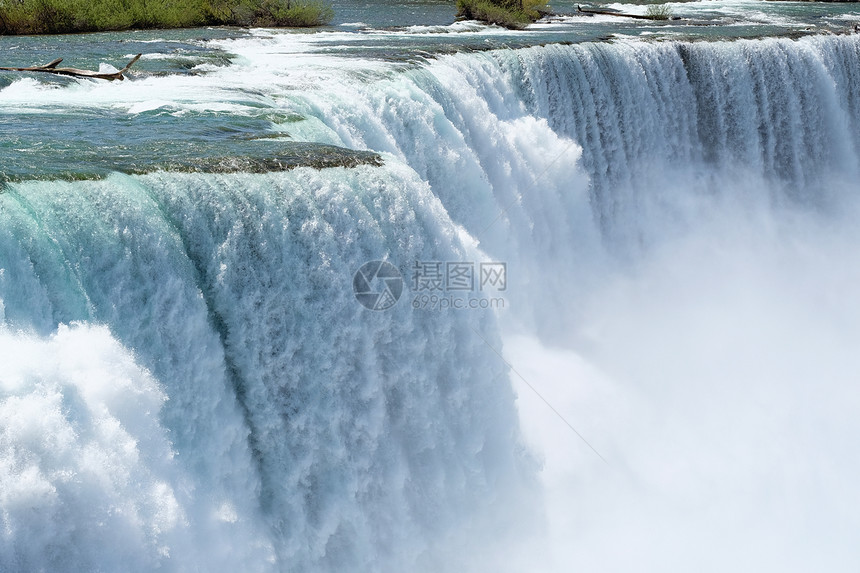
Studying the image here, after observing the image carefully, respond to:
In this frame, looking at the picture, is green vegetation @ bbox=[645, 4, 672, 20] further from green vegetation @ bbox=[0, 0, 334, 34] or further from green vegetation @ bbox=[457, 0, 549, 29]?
green vegetation @ bbox=[0, 0, 334, 34]

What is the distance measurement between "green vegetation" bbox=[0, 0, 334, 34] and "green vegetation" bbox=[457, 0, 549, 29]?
3.25m

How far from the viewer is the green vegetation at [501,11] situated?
19281 millimetres

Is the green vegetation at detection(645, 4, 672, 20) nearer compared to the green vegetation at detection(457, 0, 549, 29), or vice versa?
the green vegetation at detection(457, 0, 549, 29)

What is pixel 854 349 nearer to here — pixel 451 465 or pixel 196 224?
pixel 451 465

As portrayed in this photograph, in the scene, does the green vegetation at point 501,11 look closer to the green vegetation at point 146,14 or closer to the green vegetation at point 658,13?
the green vegetation at point 658,13

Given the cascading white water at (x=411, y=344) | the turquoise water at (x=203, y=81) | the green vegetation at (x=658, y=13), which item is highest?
the green vegetation at (x=658, y=13)

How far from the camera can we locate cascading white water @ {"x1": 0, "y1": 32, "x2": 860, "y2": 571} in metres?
4.99

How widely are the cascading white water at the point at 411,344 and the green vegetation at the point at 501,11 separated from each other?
667cm

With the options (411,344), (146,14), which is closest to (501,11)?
(146,14)

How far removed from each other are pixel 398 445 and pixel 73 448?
8.97ft

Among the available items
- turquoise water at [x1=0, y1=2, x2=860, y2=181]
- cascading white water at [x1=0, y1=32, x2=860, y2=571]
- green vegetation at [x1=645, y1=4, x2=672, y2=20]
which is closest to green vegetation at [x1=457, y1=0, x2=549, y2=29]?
turquoise water at [x1=0, y1=2, x2=860, y2=181]

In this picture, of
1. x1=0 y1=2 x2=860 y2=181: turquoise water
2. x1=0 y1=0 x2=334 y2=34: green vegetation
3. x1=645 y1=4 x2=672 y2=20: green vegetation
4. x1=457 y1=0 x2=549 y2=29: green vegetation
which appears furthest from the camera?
x1=645 y1=4 x2=672 y2=20: green vegetation

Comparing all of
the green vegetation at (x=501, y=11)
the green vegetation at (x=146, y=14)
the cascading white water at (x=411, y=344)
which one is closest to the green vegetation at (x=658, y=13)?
the green vegetation at (x=501, y=11)

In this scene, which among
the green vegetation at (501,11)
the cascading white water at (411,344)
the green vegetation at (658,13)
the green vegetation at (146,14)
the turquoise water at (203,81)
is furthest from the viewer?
the green vegetation at (658,13)
